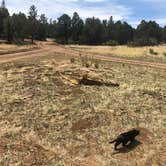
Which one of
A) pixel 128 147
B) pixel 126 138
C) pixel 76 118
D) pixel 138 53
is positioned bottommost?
pixel 138 53

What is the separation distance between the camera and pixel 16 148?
16.6 meters

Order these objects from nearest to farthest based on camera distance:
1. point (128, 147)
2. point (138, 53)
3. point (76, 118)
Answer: point (128, 147) < point (76, 118) < point (138, 53)

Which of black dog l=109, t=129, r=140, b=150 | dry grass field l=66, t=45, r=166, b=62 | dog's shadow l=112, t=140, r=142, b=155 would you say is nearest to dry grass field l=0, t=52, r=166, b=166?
dog's shadow l=112, t=140, r=142, b=155

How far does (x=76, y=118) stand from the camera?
20.3 m

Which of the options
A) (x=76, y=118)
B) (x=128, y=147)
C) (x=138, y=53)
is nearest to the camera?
(x=128, y=147)

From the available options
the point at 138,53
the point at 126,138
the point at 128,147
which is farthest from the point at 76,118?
the point at 138,53

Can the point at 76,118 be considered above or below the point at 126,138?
below

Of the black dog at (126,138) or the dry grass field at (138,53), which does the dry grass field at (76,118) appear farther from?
the dry grass field at (138,53)

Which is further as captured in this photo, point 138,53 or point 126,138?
point 138,53

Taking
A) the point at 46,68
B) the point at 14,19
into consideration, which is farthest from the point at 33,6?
the point at 46,68

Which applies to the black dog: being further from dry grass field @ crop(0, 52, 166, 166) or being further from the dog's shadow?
dry grass field @ crop(0, 52, 166, 166)

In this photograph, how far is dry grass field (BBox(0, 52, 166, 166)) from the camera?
626 inches

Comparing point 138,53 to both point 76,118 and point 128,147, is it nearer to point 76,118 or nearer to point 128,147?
point 76,118

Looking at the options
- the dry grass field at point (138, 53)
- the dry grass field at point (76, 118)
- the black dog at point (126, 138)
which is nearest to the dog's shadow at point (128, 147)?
the dry grass field at point (76, 118)
